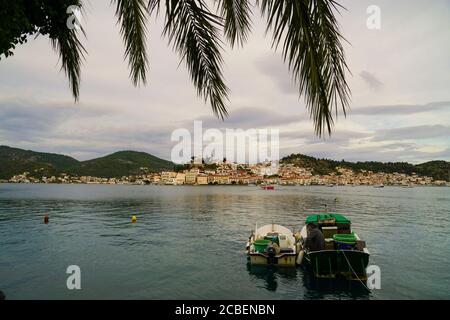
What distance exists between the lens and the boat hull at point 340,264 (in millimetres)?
16875

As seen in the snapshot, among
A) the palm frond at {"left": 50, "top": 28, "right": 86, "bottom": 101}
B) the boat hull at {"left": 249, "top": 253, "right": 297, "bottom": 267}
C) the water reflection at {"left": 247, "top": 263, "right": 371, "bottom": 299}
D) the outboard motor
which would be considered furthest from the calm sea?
the palm frond at {"left": 50, "top": 28, "right": 86, "bottom": 101}

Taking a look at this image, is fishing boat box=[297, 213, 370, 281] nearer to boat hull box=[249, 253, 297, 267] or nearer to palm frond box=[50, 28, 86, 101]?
boat hull box=[249, 253, 297, 267]

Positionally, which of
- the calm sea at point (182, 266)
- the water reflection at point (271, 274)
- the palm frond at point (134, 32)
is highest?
the palm frond at point (134, 32)

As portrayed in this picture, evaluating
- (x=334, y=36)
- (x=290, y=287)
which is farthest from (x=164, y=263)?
(x=334, y=36)

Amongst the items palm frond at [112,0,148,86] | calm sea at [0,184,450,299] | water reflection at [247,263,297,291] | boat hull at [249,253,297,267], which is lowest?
calm sea at [0,184,450,299]

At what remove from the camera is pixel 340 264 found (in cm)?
1720

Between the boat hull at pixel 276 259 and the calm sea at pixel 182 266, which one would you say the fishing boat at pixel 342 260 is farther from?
the boat hull at pixel 276 259

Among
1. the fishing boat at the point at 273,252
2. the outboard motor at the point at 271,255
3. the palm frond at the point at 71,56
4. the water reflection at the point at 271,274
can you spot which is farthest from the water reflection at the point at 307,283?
the palm frond at the point at 71,56

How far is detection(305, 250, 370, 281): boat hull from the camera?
664 inches

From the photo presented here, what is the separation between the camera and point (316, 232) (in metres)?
17.6

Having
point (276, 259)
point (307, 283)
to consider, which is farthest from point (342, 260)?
point (276, 259)

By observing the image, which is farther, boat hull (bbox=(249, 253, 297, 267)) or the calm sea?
boat hull (bbox=(249, 253, 297, 267))

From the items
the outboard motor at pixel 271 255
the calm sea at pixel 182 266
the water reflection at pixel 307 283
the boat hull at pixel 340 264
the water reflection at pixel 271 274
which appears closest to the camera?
the water reflection at pixel 307 283
